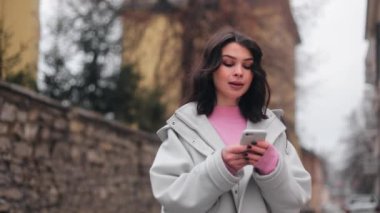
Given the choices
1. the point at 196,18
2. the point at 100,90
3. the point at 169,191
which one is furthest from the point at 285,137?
the point at 196,18

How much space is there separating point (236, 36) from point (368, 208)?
13913 mm

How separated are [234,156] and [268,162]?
13 cm

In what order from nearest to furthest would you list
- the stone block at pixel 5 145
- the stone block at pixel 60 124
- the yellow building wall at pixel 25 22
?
1. the stone block at pixel 5 145
2. the stone block at pixel 60 124
3. the yellow building wall at pixel 25 22

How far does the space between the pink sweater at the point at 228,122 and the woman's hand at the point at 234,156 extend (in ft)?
0.76

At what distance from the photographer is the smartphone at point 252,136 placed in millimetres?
1864

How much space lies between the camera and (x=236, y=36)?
89.9 inches

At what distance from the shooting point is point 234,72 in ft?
7.36

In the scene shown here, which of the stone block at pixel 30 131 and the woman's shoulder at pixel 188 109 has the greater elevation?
the woman's shoulder at pixel 188 109

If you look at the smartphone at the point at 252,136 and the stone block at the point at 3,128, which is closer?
the smartphone at the point at 252,136

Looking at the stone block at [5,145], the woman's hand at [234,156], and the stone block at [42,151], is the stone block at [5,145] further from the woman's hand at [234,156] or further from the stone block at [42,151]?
the woman's hand at [234,156]

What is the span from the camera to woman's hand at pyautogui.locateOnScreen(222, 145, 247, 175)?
193 cm

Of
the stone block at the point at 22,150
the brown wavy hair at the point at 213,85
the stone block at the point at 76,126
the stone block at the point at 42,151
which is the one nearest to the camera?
the brown wavy hair at the point at 213,85

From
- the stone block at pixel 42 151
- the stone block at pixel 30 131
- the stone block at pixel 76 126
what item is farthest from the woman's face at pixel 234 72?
the stone block at pixel 76 126

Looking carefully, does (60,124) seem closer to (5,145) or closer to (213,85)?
(5,145)
